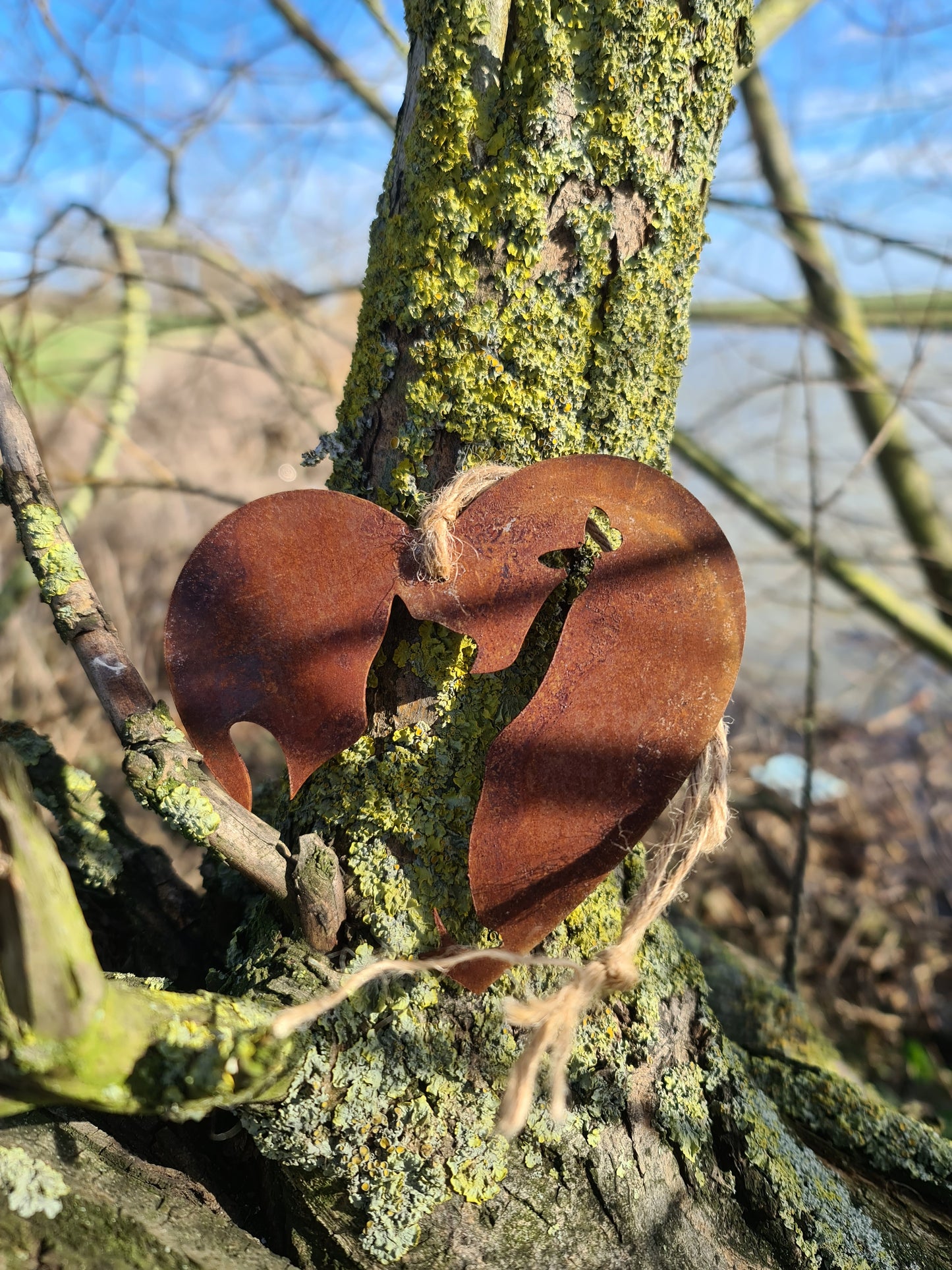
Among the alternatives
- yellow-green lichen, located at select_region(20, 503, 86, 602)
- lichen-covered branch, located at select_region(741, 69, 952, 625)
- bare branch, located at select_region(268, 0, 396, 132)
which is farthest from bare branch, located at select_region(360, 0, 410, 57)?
yellow-green lichen, located at select_region(20, 503, 86, 602)

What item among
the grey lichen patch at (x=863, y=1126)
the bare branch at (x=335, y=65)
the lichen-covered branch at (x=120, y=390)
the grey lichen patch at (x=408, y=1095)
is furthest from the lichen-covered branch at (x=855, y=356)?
the grey lichen patch at (x=408, y=1095)

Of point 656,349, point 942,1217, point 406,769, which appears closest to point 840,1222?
point 942,1217

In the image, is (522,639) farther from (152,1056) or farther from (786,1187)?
(786,1187)

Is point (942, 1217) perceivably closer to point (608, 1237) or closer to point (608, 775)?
point (608, 1237)

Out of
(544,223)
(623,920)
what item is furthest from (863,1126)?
(544,223)

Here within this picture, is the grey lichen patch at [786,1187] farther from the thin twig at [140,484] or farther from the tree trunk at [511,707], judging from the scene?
the thin twig at [140,484]
